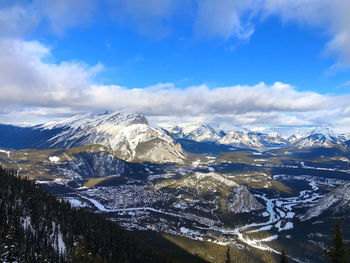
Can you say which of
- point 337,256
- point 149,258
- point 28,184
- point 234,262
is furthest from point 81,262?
point 234,262

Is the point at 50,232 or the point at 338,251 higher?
the point at 338,251

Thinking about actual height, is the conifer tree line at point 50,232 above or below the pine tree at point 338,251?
below

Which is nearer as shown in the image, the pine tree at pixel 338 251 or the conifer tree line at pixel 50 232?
the pine tree at pixel 338 251

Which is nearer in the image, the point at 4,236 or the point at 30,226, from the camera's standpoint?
the point at 4,236

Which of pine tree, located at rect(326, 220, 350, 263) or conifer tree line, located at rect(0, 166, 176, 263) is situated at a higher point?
pine tree, located at rect(326, 220, 350, 263)

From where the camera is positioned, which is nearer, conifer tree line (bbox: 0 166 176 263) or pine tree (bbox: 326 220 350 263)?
pine tree (bbox: 326 220 350 263)

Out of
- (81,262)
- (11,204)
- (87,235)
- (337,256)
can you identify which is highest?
(337,256)

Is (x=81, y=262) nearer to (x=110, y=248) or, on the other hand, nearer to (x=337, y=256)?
(x=337, y=256)

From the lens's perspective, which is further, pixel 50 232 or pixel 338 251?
pixel 50 232
